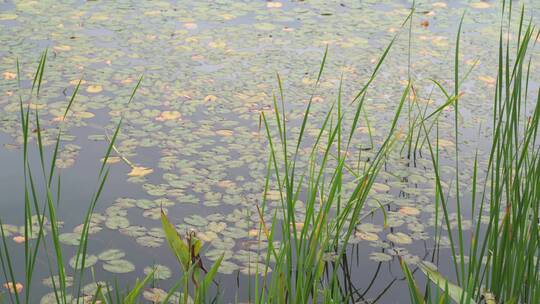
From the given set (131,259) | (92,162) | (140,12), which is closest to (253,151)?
(92,162)

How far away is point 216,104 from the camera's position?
3.01 m

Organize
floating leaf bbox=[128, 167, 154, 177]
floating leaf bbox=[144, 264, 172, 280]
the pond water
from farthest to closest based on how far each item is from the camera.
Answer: floating leaf bbox=[128, 167, 154, 177]
the pond water
floating leaf bbox=[144, 264, 172, 280]

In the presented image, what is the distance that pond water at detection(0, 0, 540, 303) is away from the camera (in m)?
2.14

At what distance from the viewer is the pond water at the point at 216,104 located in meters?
2.14

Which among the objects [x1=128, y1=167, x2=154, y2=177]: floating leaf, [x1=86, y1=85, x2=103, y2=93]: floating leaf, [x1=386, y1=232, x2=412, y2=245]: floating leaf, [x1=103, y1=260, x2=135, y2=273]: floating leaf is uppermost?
[x1=86, y1=85, x2=103, y2=93]: floating leaf

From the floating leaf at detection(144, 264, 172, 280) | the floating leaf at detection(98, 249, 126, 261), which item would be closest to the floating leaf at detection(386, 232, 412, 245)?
the floating leaf at detection(144, 264, 172, 280)

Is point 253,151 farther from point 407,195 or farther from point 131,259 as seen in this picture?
point 131,259

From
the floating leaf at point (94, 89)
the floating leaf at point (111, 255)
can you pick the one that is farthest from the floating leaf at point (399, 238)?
the floating leaf at point (94, 89)

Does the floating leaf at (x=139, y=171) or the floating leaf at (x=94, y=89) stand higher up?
the floating leaf at (x=94, y=89)

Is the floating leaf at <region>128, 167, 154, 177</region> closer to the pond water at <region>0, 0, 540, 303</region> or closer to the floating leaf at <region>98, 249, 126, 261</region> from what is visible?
the pond water at <region>0, 0, 540, 303</region>

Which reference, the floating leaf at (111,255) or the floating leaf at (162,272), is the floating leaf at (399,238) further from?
the floating leaf at (111,255)

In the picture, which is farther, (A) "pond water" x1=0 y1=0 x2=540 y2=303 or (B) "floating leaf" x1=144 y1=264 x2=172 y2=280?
(A) "pond water" x1=0 y1=0 x2=540 y2=303

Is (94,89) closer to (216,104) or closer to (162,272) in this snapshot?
(216,104)

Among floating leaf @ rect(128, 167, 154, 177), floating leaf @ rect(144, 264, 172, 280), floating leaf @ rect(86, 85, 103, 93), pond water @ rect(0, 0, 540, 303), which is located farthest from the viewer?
floating leaf @ rect(86, 85, 103, 93)
